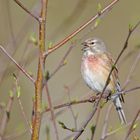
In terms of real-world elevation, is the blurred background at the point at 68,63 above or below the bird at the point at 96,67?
above

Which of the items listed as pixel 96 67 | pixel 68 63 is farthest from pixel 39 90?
pixel 68 63

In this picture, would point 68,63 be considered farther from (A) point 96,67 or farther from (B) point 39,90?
(B) point 39,90

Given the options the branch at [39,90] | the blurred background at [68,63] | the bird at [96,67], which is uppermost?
the blurred background at [68,63]

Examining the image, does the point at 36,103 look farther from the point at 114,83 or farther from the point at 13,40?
the point at 114,83

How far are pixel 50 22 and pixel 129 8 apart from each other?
2465 mm

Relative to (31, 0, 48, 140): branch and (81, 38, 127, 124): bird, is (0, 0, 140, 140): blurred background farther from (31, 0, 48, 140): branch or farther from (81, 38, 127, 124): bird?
(31, 0, 48, 140): branch

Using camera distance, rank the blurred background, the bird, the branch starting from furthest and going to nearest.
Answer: the blurred background, the bird, the branch

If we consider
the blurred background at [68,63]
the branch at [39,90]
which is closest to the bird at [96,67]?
the blurred background at [68,63]

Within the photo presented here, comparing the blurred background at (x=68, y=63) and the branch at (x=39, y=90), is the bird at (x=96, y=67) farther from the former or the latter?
the branch at (x=39, y=90)

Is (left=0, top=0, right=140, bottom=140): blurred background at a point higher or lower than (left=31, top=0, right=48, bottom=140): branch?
higher

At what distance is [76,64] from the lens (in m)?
12.0

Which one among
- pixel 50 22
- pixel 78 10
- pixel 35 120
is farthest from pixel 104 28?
pixel 35 120

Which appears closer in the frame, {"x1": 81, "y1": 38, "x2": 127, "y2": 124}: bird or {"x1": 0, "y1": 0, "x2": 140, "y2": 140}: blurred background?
{"x1": 81, "y1": 38, "x2": 127, "y2": 124}: bird

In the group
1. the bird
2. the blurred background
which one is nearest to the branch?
the blurred background
